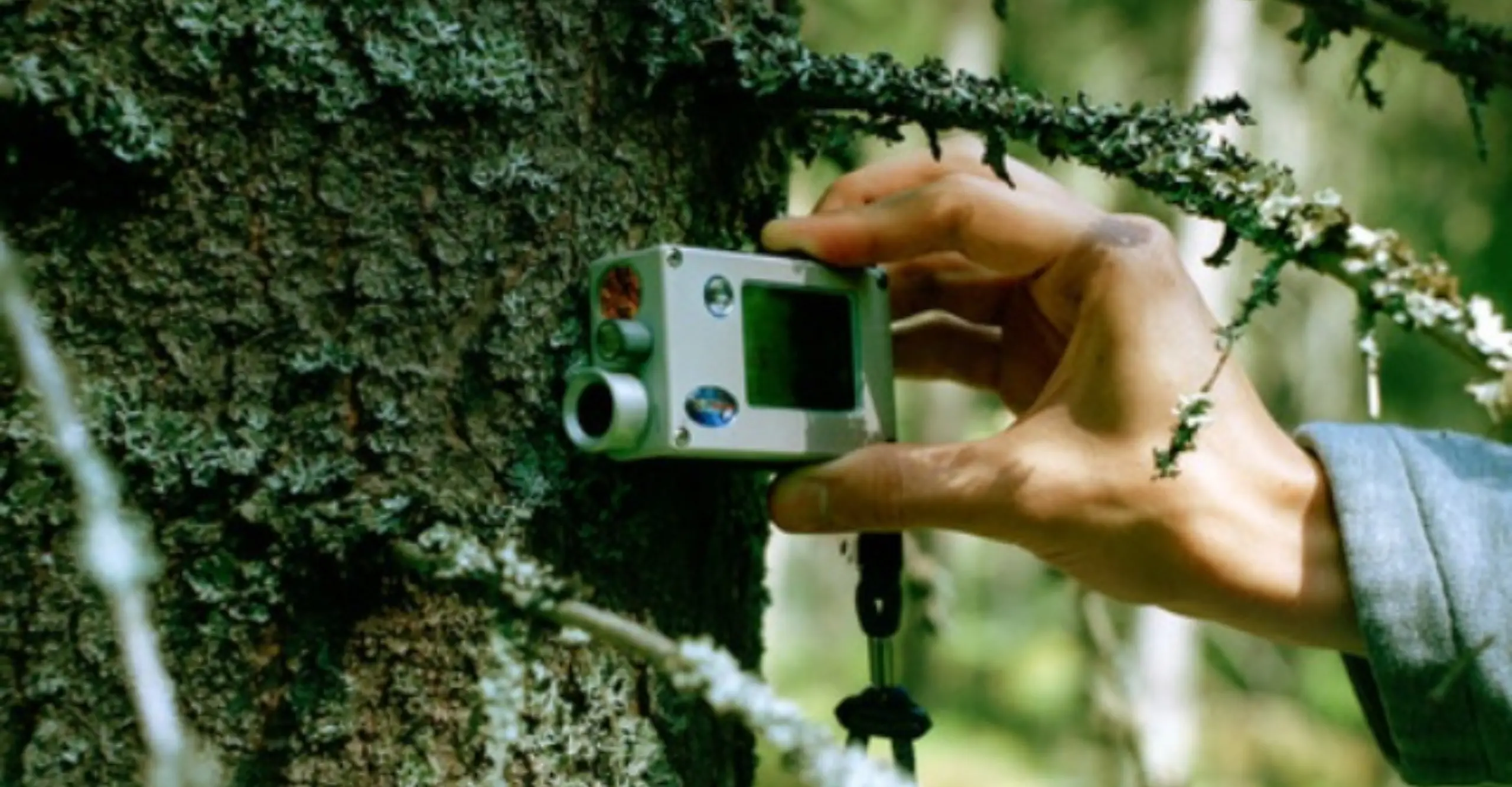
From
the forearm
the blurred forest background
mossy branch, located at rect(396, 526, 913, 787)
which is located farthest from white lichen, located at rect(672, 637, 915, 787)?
the blurred forest background

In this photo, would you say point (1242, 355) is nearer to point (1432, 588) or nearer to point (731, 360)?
point (1432, 588)

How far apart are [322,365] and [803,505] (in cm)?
45

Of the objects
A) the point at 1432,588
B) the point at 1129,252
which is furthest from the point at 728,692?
the point at 1432,588

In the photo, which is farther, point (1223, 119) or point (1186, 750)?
point (1186, 750)

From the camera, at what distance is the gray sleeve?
143 cm

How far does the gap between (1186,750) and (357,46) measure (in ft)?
20.5

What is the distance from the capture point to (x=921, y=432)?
9383mm

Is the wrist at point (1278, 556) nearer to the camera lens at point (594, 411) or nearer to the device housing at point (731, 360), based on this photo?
the device housing at point (731, 360)

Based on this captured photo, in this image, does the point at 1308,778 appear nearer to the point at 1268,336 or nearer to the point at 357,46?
the point at 1268,336

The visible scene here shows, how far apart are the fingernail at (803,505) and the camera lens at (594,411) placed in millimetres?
206

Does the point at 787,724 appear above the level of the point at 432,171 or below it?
below

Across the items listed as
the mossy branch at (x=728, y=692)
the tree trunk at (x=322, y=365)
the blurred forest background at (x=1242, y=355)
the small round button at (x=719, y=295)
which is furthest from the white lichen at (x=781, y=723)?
the blurred forest background at (x=1242, y=355)

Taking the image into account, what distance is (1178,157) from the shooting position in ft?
4.19

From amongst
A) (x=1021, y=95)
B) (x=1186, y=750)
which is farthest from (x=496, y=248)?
(x=1186, y=750)
